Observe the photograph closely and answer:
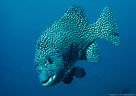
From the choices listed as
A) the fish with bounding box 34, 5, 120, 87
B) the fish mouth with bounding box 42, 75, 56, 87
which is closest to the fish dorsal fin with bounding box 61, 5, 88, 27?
the fish with bounding box 34, 5, 120, 87

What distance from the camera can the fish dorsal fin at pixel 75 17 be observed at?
10.1ft

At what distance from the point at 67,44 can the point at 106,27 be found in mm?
810

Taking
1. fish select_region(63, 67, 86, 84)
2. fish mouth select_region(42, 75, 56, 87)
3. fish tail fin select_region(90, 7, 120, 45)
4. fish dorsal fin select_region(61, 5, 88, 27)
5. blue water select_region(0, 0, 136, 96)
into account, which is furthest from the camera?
blue water select_region(0, 0, 136, 96)

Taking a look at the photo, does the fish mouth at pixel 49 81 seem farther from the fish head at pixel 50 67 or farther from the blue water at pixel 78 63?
the blue water at pixel 78 63

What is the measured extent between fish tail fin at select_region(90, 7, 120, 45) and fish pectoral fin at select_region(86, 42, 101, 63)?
193 millimetres

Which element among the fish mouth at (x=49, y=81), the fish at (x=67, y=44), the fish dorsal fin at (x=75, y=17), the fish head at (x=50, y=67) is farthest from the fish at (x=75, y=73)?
the fish dorsal fin at (x=75, y=17)

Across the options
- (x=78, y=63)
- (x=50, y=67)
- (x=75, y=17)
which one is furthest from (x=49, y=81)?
(x=78, y=63)

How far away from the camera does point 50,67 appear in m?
2.74

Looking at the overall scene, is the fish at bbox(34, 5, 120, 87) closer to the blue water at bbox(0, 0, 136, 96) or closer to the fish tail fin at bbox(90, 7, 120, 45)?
the fish tail fin at bbox(90, 7, 120, 45)

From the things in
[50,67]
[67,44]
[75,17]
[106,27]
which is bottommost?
[50,67]

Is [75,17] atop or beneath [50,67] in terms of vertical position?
atop

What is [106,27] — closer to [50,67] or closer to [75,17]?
[75,17]

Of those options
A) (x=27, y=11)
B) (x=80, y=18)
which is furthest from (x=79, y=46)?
(x=27, y=11)

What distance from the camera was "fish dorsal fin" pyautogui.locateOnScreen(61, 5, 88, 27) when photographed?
307 cm
